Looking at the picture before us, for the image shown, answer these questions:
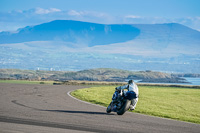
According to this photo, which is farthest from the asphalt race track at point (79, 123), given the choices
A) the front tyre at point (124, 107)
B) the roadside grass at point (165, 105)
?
the roadside grass at point (165, 105)

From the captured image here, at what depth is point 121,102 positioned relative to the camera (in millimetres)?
19469

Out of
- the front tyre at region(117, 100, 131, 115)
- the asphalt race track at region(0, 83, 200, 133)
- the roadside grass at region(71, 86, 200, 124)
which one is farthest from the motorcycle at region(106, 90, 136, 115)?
the roadside grass at region(71, 86, 200, 124)

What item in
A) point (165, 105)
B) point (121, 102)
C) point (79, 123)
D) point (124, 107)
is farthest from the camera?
point (165, 105)

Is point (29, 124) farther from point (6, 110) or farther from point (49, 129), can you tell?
point (6, 110)

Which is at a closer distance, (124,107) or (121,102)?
(124,107)

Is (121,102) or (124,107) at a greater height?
(121,102)

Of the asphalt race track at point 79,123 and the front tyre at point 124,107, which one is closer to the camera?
the asphalt race track at point 79,123

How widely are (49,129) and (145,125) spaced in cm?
408

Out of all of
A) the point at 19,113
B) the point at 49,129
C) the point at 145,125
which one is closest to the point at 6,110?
the point at 19,113

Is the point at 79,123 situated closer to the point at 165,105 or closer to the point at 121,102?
the point at 121,102

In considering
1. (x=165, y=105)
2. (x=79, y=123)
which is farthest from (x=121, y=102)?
(x=165, y=105)

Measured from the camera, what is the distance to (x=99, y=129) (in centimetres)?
1470

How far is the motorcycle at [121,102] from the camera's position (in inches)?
742

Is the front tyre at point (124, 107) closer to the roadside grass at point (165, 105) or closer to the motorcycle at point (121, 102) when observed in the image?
the motorcycle at point (121, 102)
